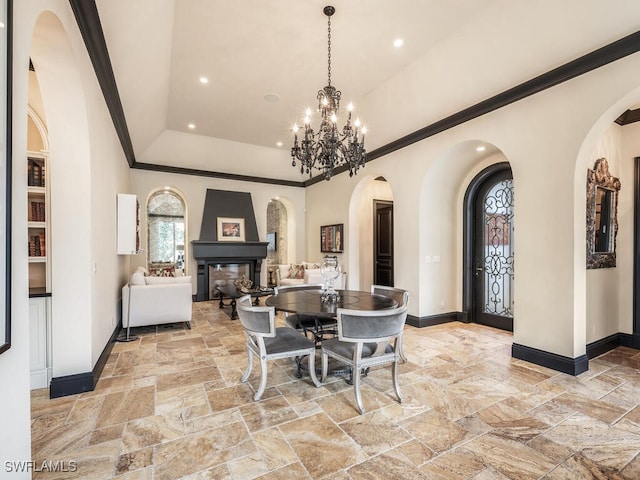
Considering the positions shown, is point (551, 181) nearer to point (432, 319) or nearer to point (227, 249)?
point (432, 319)

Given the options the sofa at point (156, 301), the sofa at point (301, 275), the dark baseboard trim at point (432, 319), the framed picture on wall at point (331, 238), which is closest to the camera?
the sofa at point (156, 301)

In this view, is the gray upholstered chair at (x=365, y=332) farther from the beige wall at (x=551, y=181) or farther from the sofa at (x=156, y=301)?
the sofa at (x=156, y=301)

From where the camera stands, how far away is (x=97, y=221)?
3131 mm

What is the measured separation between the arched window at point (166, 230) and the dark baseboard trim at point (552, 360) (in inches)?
367

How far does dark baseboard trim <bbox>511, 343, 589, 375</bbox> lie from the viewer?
317 centimetres

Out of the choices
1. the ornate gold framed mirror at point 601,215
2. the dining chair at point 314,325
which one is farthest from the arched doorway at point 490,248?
the dining chair at point 314,325

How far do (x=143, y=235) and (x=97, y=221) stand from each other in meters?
4.73

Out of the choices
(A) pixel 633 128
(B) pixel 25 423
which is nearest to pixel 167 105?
(B) pixel 25 423

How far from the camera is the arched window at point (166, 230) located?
396 inches

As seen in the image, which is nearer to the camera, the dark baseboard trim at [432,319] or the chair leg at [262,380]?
the chair leg at [262,380]

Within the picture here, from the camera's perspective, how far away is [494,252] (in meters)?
5.01

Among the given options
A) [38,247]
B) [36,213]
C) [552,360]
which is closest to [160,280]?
[38,247]

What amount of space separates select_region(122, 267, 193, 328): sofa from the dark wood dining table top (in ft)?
7.25

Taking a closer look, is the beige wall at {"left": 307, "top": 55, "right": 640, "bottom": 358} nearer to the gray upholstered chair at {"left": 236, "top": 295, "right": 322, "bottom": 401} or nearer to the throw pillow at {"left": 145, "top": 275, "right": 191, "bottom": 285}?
the gray upholstered chair at {"left": 236, "top": 295, "right": 322, "bottom": 401}
